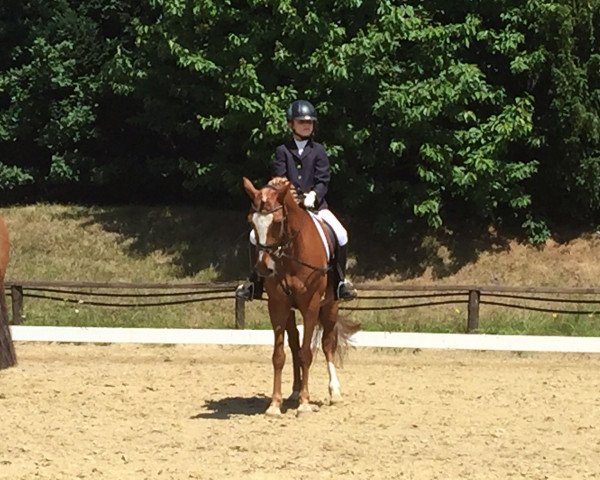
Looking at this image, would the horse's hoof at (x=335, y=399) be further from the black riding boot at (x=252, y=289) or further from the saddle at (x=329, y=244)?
the black riding boot at (x=252, y=289)

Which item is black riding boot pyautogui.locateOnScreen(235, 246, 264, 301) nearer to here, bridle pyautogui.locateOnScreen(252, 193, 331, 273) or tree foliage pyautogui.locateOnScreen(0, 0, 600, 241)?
bridle pyautogui.locateOnScreen(252, 193, 331, 273)

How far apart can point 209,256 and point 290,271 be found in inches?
482

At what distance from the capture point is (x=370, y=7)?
1873 centimetres

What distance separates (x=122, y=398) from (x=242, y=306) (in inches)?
204

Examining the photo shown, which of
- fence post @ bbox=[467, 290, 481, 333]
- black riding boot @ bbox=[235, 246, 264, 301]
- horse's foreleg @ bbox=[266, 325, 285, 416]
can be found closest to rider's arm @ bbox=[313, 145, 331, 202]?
black riding boot @ bbox=[235, 246, 264, 301]

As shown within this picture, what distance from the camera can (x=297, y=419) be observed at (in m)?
8.16

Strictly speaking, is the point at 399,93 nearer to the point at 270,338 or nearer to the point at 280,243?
the point at 270,338

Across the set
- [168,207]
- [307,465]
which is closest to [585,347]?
[307,465]

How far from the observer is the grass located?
1872 cm

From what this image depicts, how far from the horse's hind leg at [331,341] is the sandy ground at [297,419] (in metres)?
0.22

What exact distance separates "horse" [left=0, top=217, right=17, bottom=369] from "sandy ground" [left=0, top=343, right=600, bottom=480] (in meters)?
0.15

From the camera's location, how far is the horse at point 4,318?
10.0 meters

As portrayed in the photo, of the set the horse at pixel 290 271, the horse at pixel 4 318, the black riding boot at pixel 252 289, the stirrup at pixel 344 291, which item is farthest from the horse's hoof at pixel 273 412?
the horse at pixel 4 318

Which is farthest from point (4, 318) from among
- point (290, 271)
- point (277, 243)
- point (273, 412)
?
point (277, 243)
